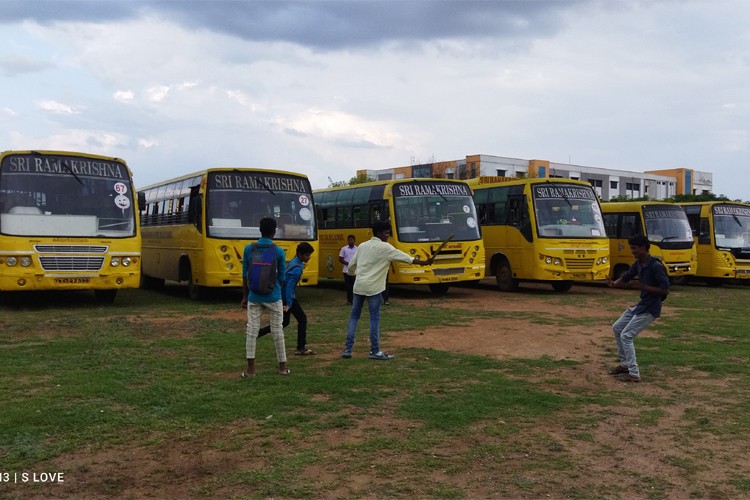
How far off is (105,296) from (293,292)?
898 cm

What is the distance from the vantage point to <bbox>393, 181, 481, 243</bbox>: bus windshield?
17703 millimetres

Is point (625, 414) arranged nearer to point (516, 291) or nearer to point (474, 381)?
point (474, 381)

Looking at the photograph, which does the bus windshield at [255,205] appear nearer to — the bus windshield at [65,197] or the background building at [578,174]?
the bus windshield at [65,197]

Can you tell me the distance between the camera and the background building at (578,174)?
72.5 m

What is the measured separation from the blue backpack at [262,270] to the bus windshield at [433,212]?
9709mm

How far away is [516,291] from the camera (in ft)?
66.8

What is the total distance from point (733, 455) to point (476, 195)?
54.4 feet

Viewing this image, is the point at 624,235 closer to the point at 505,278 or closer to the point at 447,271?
the point at 505,278

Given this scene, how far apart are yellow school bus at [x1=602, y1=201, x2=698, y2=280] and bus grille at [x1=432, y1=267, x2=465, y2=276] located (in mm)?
5806

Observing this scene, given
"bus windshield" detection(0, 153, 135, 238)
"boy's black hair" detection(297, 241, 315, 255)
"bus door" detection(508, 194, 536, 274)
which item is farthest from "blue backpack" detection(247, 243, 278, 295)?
"bus door" detection(508, 194, 536, 274)

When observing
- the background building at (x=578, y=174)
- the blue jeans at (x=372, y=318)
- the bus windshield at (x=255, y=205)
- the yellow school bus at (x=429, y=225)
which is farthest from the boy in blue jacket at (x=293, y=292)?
the background building at (x=578, y=174)

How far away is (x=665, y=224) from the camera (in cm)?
2159

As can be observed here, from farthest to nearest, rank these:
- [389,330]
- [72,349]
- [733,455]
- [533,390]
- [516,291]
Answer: [516,291] < [389,330] < [72,349] < [533,390] < [733,455]

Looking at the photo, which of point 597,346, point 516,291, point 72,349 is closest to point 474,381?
point 597,346
